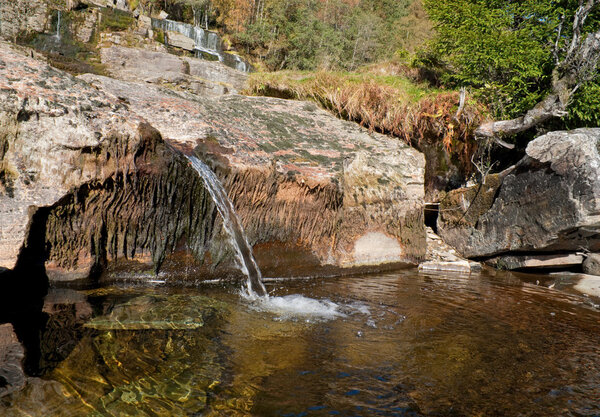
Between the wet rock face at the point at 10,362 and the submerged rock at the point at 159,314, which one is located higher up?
the submerged rock at the point at 159,314

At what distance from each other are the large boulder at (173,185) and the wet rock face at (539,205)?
3.92 ft

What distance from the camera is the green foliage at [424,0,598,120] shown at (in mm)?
10008

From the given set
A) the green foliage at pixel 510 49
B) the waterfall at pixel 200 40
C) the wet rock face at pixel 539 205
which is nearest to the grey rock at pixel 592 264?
the wet rock face at pixel 539 205

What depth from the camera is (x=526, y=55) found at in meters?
10.1

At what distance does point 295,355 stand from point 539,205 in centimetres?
563

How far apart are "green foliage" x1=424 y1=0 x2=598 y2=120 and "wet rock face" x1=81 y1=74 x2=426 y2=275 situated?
12.9ft

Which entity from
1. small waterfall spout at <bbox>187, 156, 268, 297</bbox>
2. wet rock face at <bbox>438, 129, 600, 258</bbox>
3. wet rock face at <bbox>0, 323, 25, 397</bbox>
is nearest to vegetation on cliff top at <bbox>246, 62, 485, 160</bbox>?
wet rock face at <bbox>438, 129, 600, 258</bbox>

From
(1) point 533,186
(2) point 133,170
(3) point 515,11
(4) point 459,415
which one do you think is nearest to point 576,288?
(1) point 533,186

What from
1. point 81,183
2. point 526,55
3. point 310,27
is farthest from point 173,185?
point 310,27

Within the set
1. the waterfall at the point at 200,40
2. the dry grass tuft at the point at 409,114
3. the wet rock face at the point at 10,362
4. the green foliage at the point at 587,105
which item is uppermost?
the waterfall at the point at 200,40

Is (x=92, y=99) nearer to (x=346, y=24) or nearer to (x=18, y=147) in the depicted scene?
(x=18, y=147)

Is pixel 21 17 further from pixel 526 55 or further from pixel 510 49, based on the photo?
pixel 526 55

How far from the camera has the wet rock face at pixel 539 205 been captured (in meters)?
6.35

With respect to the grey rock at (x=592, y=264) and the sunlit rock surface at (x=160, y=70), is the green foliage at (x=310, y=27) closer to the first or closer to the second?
the sunlit rock surface at (x=160, y=70)
